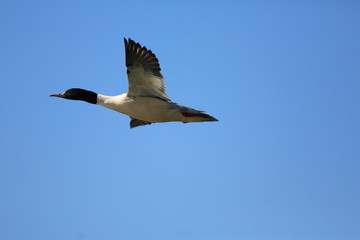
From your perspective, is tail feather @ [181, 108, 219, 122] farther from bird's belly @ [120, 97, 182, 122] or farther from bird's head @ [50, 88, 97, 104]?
bird's head @ [50, 88, 97, 104]

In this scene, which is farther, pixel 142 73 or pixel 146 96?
pixel 146 96

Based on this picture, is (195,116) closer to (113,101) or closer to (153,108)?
(153,108)

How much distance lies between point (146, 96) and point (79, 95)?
1758 millimetres

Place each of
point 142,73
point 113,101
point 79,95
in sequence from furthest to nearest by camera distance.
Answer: point 79,95
point 113,101
point 142,73

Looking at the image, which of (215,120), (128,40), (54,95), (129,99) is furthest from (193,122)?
(54,95)

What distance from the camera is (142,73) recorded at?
966 centimetres

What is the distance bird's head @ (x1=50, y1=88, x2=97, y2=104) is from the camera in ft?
34.8

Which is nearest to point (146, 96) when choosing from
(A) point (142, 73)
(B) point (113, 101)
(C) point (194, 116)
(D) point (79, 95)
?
(A) point (142, 73)

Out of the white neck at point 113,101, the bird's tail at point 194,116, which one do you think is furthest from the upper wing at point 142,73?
the bird's tail at point 194,116

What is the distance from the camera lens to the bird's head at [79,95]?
10.6m

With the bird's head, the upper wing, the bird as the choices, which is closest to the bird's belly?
the bird

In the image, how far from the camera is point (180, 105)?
988 cm

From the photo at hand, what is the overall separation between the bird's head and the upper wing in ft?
3.44

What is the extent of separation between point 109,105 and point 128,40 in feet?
4.74
